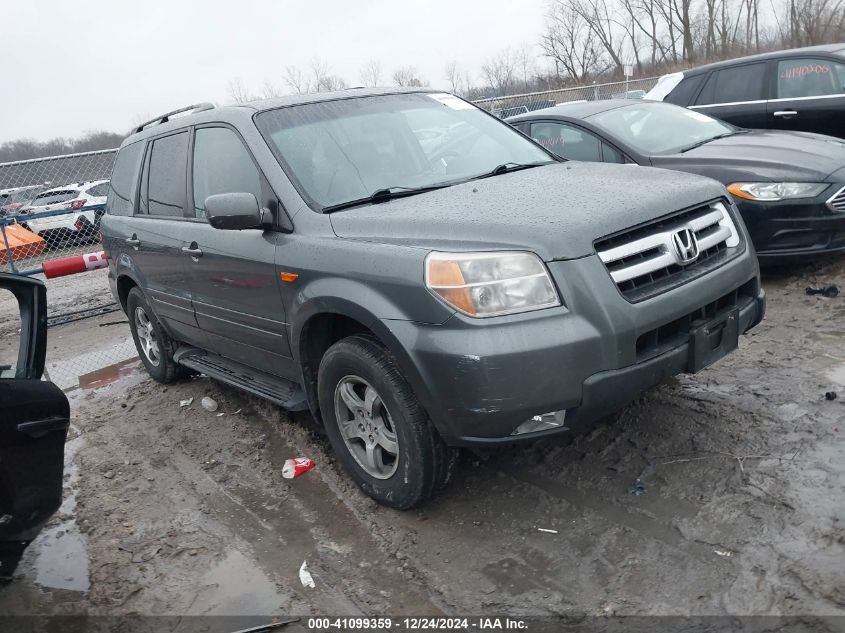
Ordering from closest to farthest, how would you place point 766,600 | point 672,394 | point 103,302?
point 766,600, point 672,394, point 103,302

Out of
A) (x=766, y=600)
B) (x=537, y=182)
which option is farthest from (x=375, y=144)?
(x=766, y=600)

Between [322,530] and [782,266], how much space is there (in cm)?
475

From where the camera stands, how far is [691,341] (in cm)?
309

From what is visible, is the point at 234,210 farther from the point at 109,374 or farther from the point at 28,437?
the point at 109,374

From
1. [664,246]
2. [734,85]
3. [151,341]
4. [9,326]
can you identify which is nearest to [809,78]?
[734,85]

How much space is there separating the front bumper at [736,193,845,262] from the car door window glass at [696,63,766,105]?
3.36m

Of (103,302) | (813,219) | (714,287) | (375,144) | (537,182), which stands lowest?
(103,302)

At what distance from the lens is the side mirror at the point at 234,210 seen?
3539mm

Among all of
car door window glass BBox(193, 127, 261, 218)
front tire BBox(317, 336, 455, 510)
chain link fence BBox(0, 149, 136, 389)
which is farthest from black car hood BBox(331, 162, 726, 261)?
chain link fence BBox(0, 149, 136, 389)

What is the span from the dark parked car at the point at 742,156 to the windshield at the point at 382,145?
87.5 inches

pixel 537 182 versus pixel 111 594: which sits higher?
pixel 537 182

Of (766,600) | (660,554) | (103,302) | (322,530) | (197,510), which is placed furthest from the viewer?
(103,302)

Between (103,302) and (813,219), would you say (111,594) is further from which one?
(103,302)

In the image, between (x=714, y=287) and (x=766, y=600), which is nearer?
(x=766, y=600)
